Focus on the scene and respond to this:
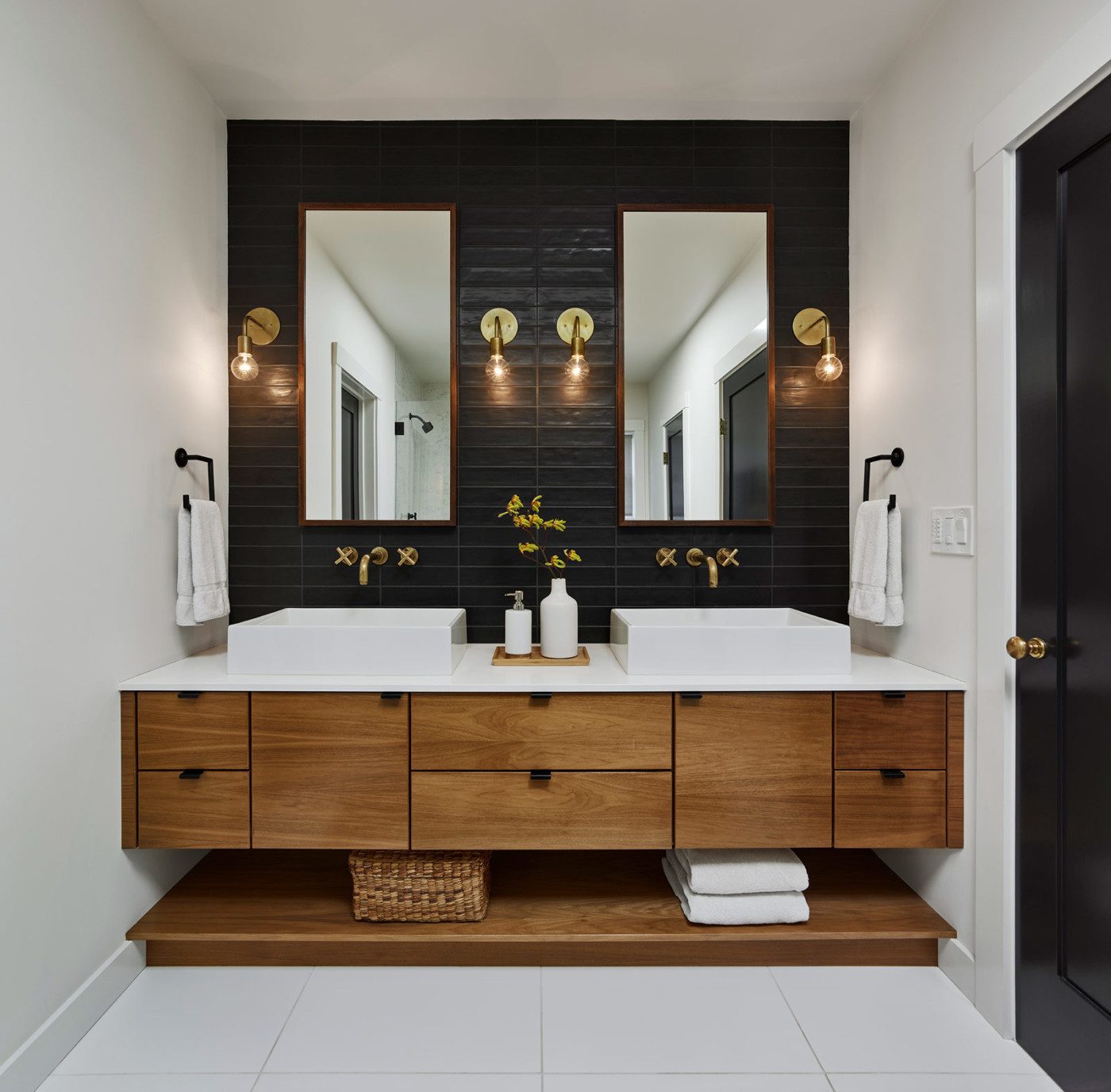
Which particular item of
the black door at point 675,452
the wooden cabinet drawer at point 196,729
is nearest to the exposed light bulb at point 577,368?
the black door at point 675,452

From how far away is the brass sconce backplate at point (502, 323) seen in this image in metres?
2.46

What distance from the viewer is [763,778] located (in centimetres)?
187

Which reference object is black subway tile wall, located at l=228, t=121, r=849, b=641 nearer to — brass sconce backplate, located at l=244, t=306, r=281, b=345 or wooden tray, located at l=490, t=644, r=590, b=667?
brass sconce backplate, located at l=244, t=306, r=281, b=345

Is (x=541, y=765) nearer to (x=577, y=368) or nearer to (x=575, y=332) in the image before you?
(x=577, y=368)

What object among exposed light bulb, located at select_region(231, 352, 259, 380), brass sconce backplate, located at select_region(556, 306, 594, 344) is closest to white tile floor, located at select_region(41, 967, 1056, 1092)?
exposed light bulb, located at select_region(231, 352, 259, 380)

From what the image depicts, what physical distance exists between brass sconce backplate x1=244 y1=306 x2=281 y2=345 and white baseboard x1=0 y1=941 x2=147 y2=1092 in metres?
1.83

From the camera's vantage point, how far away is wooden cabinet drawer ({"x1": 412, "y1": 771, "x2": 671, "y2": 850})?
6.14 ft

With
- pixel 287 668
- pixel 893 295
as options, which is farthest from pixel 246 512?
pixel 893 295

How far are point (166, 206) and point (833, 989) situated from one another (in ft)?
9.27

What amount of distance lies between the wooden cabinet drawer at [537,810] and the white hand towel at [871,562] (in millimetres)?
810

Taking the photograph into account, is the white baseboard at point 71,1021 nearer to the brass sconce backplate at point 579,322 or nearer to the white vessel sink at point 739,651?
the white vessel sink at point 739,651

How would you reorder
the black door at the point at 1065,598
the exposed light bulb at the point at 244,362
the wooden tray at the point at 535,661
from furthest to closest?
the exposed light bulb at the point at 244,362, the wooden tray at the point at 535,661, the black door at the point at 1065,598

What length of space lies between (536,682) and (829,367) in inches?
55.5

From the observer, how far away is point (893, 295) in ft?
7.21
